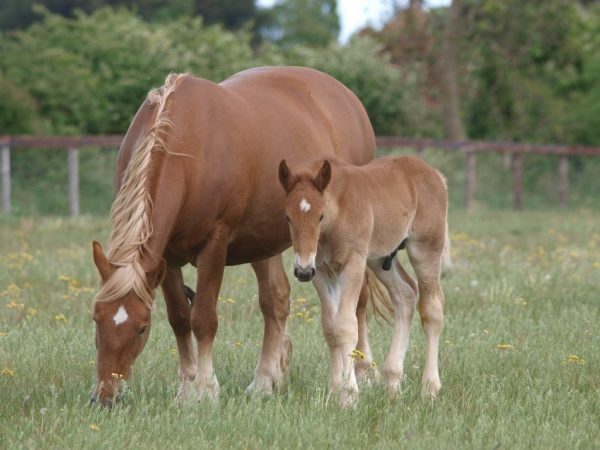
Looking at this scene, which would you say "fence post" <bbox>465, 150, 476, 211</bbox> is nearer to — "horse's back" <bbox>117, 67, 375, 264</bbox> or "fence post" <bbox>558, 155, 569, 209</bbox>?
"fence post" <bbox>558, 155, 569, 209</bbox>

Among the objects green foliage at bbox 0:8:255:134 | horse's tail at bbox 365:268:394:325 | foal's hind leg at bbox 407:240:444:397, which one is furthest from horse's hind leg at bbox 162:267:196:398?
green foliage at bbox 0:8:255:134

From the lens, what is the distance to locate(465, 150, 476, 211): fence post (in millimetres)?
24094

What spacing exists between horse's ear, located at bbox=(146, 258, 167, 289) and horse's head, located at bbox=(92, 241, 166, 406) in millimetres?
45

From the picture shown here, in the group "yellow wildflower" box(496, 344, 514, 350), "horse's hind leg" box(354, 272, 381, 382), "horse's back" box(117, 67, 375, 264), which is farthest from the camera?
"yellow wildflower" box(496, 344, 514, 350)

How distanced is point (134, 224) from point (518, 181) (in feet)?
68.3

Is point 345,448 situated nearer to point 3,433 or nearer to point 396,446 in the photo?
point 396,446

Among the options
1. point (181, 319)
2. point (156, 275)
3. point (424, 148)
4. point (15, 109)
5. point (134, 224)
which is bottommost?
point (424, 148)

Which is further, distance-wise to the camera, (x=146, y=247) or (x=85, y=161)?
(x=85, y=161)

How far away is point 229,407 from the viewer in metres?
5.39

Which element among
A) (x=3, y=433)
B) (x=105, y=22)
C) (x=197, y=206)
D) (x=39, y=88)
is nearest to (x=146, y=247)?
(x=197, y=206)

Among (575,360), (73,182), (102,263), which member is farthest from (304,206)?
(73,182)

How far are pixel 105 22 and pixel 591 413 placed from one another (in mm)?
25925

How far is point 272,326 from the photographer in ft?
23.0

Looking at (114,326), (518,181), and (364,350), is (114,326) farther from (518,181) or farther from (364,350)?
(518,181)
